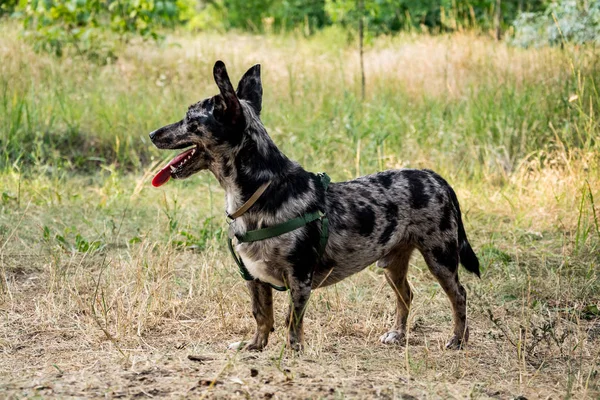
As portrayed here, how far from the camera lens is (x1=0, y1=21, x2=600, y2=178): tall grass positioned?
27.5 feet

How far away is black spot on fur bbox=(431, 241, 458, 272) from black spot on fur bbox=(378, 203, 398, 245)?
1.15 feet

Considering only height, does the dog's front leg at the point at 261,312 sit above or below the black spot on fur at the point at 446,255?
below

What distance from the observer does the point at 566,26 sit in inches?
427

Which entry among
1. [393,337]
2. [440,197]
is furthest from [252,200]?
[393,337]

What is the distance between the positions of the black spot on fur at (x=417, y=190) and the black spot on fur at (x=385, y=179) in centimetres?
11

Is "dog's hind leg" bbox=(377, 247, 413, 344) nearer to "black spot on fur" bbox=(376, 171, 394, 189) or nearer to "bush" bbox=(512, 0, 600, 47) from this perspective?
"black spot on fur" bbox=(376, 171, 394, 189)

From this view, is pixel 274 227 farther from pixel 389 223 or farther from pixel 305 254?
pixel 389 223

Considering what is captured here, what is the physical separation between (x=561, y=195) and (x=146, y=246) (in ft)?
12.5

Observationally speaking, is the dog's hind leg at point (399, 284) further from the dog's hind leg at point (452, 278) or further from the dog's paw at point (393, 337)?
the dog's hind leg at point (452, 278)

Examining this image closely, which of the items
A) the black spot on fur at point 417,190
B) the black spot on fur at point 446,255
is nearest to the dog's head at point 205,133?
the black spot on fur at point 417,190

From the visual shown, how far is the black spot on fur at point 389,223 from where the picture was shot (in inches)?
180

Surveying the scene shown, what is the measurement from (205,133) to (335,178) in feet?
14.1

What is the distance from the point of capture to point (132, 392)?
326 centimetres

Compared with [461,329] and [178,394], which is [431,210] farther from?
[178,394]
